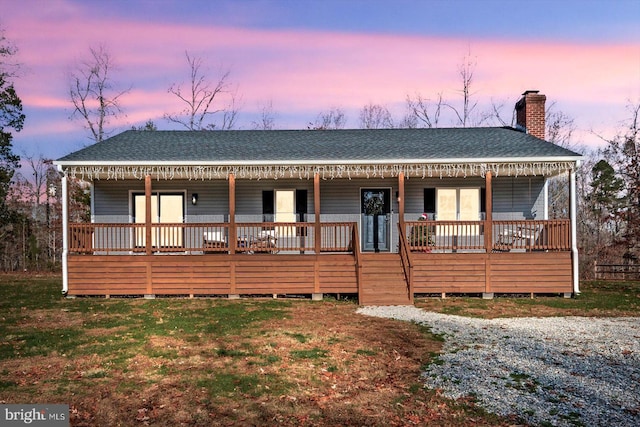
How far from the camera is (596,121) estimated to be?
27953mm

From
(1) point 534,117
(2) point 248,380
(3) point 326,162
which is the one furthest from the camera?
(1) point 534,117

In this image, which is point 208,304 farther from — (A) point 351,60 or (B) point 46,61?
(B) point 46,61

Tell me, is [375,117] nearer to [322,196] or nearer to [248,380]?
[322,196]

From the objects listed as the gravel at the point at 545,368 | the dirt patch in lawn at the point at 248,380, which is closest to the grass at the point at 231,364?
the dirt patch in lawn at the point at 248,380

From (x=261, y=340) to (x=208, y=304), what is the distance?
444 cm

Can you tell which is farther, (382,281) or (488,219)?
(488,219)

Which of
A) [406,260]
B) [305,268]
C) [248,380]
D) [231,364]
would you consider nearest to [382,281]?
[406,260]

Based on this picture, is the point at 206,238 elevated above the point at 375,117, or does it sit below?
below

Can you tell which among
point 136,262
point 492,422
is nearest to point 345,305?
point 136,262

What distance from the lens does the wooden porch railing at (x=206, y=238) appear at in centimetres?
1273

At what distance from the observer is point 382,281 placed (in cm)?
1235

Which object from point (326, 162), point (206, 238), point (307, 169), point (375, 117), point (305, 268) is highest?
point (375, 117)

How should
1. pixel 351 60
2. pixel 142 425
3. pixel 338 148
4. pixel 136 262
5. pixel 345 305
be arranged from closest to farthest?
pixel 142 425 → pixel 345 305 → pixel 136 262 → pixel 338 148 → pixel 351 60

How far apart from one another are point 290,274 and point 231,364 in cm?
629
